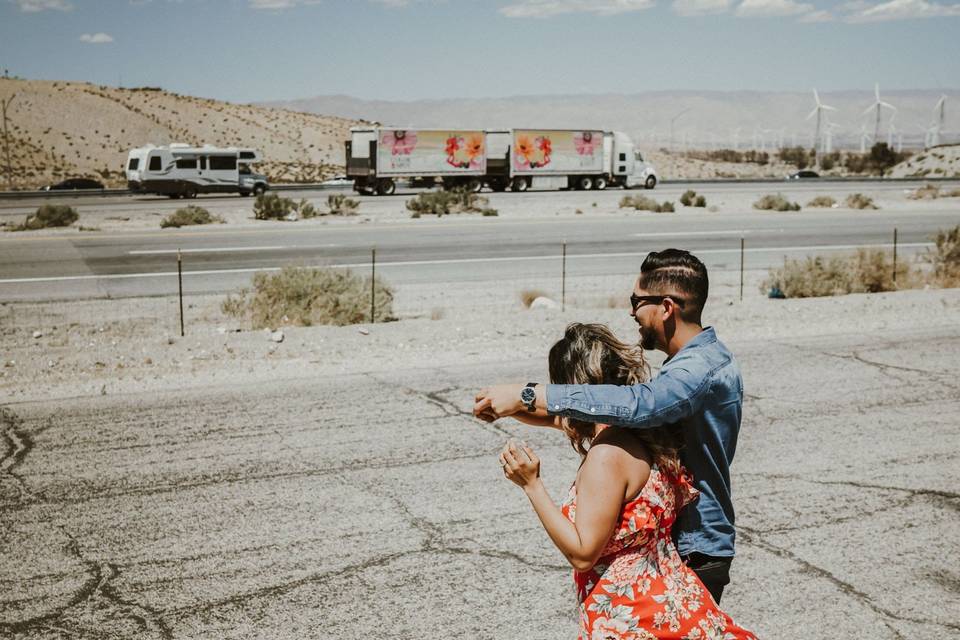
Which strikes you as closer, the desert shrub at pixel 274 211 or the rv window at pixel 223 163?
the desert shrub at pixel 274 211

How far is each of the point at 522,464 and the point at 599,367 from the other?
13.5 inches

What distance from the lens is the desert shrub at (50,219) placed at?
100 feet

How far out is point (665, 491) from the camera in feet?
9.05

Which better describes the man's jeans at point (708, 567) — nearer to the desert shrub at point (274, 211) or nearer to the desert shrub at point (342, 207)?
the desert shrub at point (274, 211)

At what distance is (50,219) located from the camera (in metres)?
31.2

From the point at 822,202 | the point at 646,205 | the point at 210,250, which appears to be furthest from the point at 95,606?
the point at 822,202

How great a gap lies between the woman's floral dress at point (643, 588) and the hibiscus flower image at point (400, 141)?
1724 inches

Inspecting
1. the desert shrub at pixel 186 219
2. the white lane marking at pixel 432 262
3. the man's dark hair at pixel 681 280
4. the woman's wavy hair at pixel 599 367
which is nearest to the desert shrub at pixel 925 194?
the white lane marking at pixel 432 262

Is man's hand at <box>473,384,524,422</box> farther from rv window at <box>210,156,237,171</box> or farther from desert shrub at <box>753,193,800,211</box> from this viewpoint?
rv window at <box>210,156,237,171</box>

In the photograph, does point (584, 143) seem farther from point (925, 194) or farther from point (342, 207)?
point (342, 207)

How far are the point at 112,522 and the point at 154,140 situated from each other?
4128 inches

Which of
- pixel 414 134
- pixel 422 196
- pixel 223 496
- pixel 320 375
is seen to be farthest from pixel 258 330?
pixel 414 134

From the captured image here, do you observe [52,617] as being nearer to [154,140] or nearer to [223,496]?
[223,496]

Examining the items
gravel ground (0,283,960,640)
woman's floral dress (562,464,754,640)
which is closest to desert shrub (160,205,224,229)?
gravel ground (0,283,960,640)
